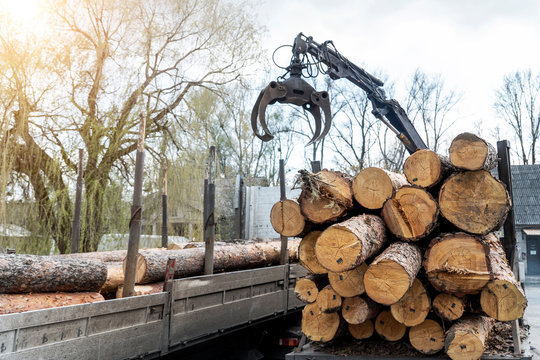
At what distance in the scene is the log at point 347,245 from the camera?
362cm

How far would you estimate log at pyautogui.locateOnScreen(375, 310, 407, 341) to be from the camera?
→ 4164mm

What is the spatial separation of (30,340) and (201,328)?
70.9 inches

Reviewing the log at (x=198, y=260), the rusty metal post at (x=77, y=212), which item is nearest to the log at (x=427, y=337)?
the log at (x=198, y=260)

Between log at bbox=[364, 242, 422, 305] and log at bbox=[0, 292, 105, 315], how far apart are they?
2.42 metres

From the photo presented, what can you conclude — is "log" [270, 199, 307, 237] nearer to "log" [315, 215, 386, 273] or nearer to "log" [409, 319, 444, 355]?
"log" [315, 215, 386, 273]

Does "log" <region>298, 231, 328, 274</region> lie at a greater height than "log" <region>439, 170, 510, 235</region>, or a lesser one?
lesser

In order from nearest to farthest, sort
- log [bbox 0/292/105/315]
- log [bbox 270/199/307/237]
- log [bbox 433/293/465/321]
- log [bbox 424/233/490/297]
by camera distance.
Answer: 1. log [bbox 0/292/105/315]
2. log [bbox 424/233/490/297]
3. log [bbox 433/293/465/321]
4. log [bbox 270/199/307/237]

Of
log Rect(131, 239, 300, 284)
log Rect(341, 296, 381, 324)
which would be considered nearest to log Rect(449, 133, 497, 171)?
log Rect(341, 296, 381, 324)

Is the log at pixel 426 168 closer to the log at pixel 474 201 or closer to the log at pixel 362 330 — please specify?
the log at pixel 474 201

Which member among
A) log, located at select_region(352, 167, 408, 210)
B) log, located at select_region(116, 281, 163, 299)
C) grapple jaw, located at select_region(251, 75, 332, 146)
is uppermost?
grapple jaw, located at select_region(251, 75, 332, 146)

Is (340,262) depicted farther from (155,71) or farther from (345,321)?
(155,71)

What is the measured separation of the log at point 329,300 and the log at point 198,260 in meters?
1.66

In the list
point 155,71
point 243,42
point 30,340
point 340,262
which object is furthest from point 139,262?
point 243,42

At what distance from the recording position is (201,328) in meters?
4.45
